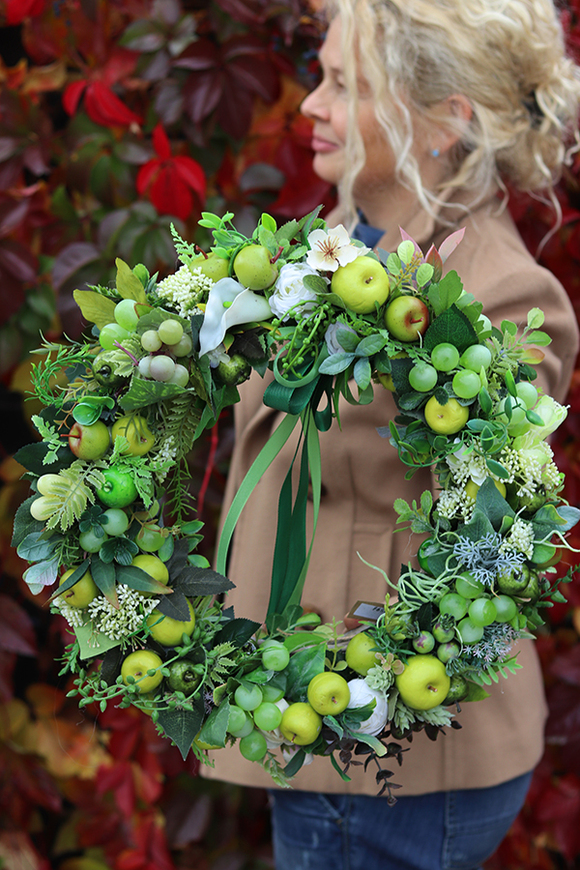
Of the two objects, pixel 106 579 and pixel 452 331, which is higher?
pixel 452 331

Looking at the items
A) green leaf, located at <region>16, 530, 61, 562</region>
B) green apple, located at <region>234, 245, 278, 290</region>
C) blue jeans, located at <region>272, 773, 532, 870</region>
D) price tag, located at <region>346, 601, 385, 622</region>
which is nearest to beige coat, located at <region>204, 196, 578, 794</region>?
blue jeans, located at <region>272, 773, 532, 870</region>

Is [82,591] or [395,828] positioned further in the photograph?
[395,828]

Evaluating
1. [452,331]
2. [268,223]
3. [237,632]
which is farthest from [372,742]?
[268,223]

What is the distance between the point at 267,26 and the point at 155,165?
29 cm

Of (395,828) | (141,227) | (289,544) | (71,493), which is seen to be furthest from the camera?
(141,227)

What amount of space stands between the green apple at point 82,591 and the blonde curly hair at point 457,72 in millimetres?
562

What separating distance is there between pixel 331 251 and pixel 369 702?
37 cm

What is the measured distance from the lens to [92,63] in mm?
1144

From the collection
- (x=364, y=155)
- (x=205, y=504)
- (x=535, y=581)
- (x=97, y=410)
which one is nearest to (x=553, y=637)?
(x=205, y=504)

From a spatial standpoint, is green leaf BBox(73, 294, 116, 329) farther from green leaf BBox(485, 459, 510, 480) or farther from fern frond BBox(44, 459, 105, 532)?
green leaf BBox(485, 459, 510, 480)

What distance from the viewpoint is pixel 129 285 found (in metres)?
0.61

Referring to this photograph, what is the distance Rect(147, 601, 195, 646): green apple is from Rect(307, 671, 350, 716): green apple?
0.12 meters

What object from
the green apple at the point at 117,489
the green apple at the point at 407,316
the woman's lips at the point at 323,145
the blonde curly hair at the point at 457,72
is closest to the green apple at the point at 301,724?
the green apple at the point at 117,489

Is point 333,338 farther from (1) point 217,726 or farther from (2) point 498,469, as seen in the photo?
(1) point 217,726
